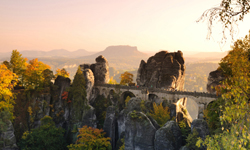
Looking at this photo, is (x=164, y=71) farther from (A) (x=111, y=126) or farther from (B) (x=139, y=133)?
(B) (x=139, y=133)

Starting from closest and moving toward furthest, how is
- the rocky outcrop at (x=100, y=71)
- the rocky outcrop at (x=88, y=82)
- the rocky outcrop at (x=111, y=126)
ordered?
the rocky outcrop at (x=111, y=126) < the rocky outcrop at (x=88, y=82) < the rocky outcrop at (x=100, y=71)

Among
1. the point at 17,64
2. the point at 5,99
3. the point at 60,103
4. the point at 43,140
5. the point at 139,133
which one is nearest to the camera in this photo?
the point at 139,133

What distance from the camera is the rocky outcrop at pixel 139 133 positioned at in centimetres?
2297

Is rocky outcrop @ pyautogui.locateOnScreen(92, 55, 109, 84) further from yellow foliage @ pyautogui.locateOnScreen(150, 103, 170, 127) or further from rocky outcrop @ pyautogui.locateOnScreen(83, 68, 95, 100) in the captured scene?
yellow foliage @ pyautogui.locateOnScreen(150, 103, 170, 127)

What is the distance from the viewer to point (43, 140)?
3516cm

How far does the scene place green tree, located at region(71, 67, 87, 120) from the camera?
137 ft

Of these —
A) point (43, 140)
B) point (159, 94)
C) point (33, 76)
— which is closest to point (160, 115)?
point (159, 94)

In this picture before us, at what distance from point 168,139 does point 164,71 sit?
24802 mm

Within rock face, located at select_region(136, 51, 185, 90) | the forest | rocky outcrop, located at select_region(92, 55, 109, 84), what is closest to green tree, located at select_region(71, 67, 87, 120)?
the forest

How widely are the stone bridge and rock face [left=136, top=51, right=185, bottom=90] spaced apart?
9.05ft

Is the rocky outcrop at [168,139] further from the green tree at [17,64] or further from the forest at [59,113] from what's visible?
the green tree at [17,64]

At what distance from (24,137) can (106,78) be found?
25.7 metres

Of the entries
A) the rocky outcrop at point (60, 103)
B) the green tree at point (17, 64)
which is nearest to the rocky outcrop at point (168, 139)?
the rocky outcrop at point (60, 103)

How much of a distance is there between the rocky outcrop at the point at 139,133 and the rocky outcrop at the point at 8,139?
2550 cm
